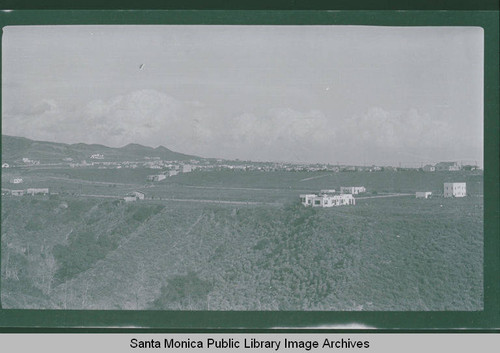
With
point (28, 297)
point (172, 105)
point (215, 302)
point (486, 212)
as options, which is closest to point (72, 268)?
point (28, 297)

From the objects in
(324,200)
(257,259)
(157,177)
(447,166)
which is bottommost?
(257,259)

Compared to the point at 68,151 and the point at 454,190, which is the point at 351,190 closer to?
the point at 454,190

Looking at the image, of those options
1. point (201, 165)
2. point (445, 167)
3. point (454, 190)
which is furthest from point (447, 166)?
point (201, 165)

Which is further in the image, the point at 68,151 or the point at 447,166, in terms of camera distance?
the point at 68,151

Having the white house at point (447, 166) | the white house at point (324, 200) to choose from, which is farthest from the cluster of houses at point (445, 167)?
the white house at point (324, 200)

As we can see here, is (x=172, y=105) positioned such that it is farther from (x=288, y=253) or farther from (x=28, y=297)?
(x=28, y=297)

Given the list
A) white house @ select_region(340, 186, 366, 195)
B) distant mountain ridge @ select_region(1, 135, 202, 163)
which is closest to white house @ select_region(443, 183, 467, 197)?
white house @ select_region(340, 186, 366, 195)
